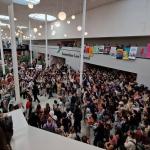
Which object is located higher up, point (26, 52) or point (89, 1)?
point (89, 1)

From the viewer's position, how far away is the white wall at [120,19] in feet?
41.5

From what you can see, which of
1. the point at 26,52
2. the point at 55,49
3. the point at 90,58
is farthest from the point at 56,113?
the point at 26,52

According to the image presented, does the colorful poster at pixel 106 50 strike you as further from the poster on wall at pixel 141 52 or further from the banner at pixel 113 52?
the poster on wall at pixel 141 52

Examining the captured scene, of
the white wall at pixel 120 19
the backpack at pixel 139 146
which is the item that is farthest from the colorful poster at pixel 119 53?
the backpack at pixel 139 146

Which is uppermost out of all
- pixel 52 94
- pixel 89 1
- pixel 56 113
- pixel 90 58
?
pixel 89 1

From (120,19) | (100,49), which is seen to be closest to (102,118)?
(100,49)

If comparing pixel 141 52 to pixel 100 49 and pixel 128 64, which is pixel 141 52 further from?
pixel 100 49

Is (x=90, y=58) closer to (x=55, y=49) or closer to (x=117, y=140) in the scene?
(x=55, y=49)

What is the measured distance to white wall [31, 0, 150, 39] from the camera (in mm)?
12656

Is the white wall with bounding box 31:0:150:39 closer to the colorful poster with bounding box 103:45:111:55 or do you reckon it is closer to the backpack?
the colorful poster with bounding box 103:45:111:55

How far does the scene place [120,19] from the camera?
1488 centimetres

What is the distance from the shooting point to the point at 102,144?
5.81 metres

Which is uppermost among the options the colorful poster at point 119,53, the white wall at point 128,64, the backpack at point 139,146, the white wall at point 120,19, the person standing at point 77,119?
the white wall at point 120,19

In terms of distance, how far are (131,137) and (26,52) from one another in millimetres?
30081
